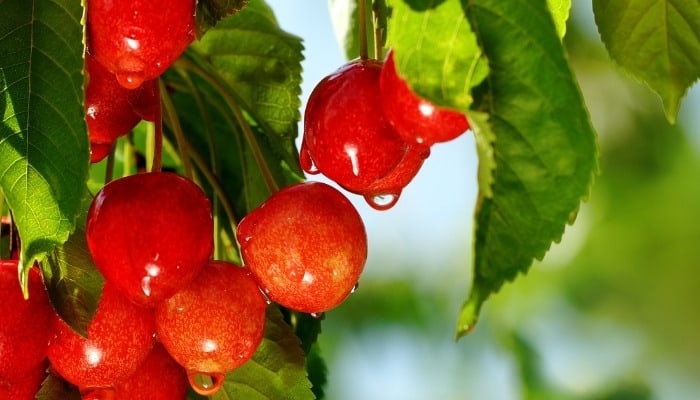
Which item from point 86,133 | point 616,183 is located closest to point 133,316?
point 86,133

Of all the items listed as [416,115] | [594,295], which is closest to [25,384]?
[416,115]

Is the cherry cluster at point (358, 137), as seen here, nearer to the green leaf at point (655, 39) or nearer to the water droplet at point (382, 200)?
the water droplet at point (382, 200)

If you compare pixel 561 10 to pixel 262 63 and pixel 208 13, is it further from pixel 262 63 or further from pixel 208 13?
pixel 262 63

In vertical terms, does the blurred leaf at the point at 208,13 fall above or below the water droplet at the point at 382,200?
above

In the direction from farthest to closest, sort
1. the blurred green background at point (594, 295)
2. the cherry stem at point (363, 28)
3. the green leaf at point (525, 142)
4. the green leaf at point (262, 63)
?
the blurred green background at point (594, 295) → the green leaf at point (262, 63) → the cherry stem at point (363, 28) → the green leaf at point (525, 142)

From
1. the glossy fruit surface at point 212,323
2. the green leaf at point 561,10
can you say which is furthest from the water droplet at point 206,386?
the green leaf at point 561,10

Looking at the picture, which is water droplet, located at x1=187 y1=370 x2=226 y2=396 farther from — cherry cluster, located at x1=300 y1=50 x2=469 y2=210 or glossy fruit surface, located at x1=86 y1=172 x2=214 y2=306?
cherry cluster, located at x1=300 y1=50 x2=469 y2=210

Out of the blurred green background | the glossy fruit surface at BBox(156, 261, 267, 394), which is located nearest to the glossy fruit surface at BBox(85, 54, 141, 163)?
the glossy fruit surface at BBox(156, 261, 267, 394)
